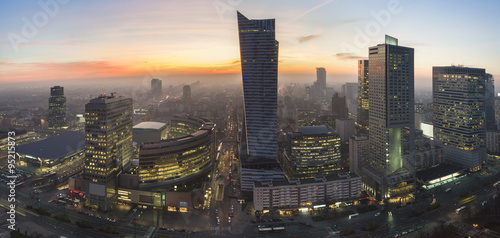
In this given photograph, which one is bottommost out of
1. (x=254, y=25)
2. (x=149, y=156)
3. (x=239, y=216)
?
(x=239, y=216)

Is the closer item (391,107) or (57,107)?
(391,107)

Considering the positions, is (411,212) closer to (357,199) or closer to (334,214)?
(357,199)

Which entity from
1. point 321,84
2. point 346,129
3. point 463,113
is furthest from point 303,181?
point 321,84

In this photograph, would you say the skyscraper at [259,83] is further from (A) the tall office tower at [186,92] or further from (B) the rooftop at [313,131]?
(A) the tall office tower at [186,92]

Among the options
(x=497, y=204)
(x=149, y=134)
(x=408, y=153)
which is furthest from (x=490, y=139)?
(x=149, y=134)

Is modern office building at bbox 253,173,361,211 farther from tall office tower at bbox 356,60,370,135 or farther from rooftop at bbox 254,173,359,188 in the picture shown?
tall office tower at bbox 356,60,370,135

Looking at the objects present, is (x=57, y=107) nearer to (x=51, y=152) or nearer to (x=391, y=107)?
(x=51, y=152)
